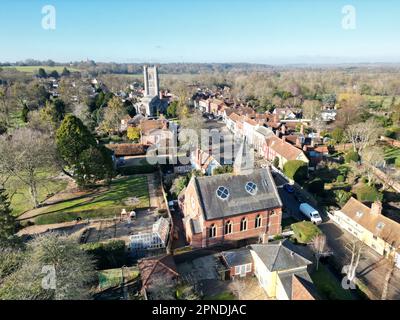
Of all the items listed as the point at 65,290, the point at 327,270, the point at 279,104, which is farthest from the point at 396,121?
the point at 65,290

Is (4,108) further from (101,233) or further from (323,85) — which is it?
(323,85)

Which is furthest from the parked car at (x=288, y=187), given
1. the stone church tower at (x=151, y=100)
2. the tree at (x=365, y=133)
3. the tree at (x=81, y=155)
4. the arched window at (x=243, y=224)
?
the stone church tower at (x=151, y=100)

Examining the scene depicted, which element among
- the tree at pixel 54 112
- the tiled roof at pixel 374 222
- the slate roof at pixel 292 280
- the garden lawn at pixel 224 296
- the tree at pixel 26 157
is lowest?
the garden lawn at pixel 224 296

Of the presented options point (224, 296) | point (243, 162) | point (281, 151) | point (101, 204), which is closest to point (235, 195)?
point (243, 162)

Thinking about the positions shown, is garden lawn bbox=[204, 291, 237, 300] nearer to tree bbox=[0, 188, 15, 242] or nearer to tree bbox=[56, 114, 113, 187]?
tree bbox=[0, 188, 15, 242]

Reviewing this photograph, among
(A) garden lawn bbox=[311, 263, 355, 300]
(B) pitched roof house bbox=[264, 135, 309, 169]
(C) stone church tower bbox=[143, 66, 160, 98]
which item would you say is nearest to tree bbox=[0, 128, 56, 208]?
(A) garden lawn bbox=[311, 263, 355, 300]

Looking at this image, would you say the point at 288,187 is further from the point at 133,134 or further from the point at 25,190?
the point at 25,190

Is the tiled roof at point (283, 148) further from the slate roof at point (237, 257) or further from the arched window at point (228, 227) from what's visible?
the slate roof at point (237, 257)
